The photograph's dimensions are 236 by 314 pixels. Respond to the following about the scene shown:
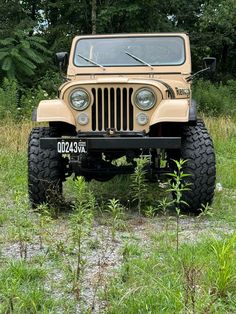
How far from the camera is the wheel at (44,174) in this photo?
526cm

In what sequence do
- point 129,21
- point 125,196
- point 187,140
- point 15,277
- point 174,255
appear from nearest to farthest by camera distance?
point 15,277 < point 174,255 < point 187,140 < point 125,196 < point 129,21

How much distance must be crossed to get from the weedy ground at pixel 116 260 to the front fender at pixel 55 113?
2.76 ft

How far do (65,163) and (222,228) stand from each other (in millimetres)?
1719

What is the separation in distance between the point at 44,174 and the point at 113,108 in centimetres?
91

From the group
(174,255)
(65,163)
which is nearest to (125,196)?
(65,163)

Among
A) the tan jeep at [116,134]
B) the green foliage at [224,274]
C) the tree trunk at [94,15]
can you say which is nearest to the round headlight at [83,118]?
the tan jeep at [116,134]

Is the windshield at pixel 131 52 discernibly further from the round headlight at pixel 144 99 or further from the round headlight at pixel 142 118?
the round headlight at pixel 142 118

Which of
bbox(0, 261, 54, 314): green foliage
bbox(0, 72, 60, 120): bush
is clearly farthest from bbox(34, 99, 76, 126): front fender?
bbox(0, 72, 60, 120): bush

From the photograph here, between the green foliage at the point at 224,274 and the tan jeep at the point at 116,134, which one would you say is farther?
the tan jeep at the point at 116,134

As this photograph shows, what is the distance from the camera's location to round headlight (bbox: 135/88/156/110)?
513 cm

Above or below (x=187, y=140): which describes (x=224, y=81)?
above

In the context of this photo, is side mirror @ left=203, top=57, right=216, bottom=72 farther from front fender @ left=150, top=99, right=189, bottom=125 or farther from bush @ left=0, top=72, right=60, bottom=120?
bush @ left=0, top=72, right=60, bottom=120

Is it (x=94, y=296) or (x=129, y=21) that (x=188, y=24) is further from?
(x=94, y=296)

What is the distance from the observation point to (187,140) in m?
5.21
